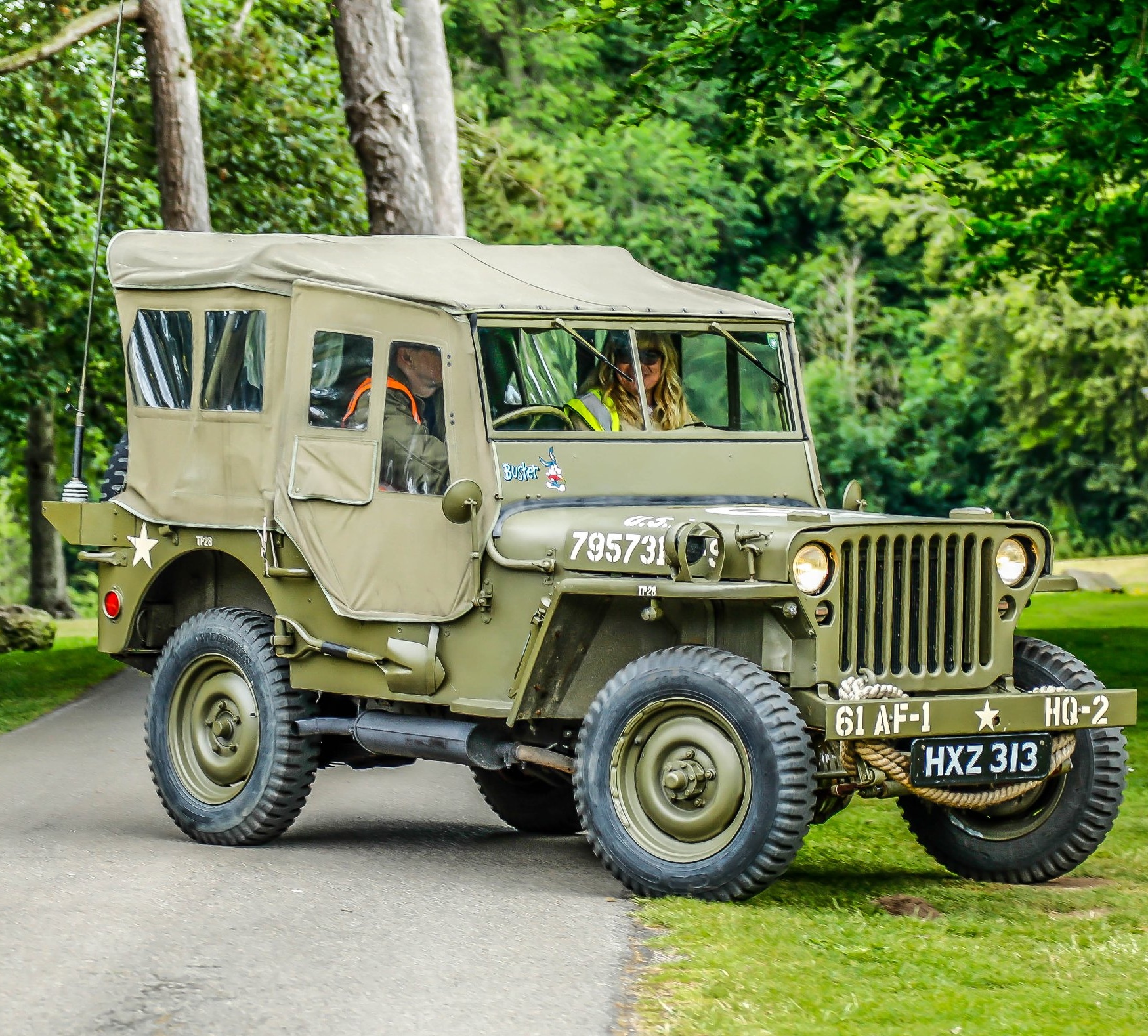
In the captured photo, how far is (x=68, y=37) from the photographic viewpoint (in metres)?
18.5

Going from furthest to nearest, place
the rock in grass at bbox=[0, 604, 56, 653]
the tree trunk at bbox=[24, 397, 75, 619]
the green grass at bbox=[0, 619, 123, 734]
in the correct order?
the tree trunk at bbox=[24, 397, 75, 619] → the rock in grass at bbox=[0, 604, 56, 653] → the green grass at bbox=[0, 619, 123, 734]

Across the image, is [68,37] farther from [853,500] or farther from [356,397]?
[853,500]

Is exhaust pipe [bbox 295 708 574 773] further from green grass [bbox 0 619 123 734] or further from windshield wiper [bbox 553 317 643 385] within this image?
green grass [bbox 0 619 123 734]

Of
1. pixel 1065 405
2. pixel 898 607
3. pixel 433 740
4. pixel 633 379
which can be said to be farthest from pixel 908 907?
pixel 1065 405

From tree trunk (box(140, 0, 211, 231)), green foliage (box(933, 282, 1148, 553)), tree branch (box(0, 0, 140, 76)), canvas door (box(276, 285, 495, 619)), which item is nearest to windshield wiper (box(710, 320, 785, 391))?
canvas door (box(276, 285, 495, 619))

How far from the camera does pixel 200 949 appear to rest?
6.72m

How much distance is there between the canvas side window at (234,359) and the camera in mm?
9500

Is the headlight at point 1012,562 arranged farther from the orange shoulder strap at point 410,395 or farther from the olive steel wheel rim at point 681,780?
the orange shoulder strap at point 410,395

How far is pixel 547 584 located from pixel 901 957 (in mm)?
2360

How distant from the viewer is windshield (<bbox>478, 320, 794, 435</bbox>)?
875 centimetres

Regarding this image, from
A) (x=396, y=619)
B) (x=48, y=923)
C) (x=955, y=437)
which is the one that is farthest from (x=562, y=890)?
→ (x=955, y=437)

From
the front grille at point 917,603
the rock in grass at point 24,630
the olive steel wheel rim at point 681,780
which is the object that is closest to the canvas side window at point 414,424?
the olive steel wheel rim at point 681,780

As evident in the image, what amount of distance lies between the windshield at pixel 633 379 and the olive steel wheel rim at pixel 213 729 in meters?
2.09

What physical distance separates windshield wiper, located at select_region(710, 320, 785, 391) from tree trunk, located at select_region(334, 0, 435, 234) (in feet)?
25.4
